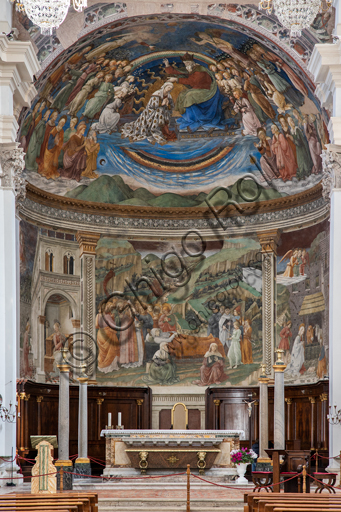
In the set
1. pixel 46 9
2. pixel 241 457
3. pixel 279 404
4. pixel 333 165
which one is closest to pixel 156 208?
pixel 333 165

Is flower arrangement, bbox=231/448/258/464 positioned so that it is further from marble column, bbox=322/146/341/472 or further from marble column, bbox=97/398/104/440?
marble column, bbox=97/398/104/440

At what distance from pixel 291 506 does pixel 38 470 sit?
25.7 feet

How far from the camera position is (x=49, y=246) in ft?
82.5

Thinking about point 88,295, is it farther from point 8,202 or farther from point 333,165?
point 333,165

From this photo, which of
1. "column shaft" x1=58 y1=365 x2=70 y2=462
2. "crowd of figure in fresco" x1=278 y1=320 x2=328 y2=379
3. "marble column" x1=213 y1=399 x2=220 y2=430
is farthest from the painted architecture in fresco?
"column shaft" x1=58 y1=365 x2=70 y2=462

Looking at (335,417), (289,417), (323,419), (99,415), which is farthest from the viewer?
(99,415)

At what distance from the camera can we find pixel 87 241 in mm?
26016

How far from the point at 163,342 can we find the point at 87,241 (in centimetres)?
425

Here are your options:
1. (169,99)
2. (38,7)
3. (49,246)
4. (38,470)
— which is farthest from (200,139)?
(38,470)

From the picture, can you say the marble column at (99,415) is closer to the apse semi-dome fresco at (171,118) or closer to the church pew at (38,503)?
the apse semi-dome fresco at (171,118)

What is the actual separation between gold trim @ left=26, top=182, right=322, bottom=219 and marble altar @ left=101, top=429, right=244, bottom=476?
7965mm

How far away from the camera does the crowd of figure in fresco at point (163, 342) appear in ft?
85.3

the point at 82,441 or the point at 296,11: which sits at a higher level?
the point at 296,11

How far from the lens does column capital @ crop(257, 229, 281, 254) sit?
84.8 ft
